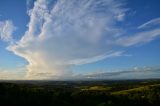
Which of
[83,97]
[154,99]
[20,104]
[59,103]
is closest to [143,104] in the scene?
[154,99]

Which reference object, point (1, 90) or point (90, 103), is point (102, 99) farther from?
point (1, 90)

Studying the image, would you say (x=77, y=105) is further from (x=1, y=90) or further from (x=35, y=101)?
(x=1, y=90)

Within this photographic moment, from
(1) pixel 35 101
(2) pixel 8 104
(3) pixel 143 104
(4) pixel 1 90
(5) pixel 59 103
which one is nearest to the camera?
(2) pixel 8 104

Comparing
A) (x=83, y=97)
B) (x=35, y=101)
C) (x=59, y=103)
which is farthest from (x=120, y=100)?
(x=35, y=101)

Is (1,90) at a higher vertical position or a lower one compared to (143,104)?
higher

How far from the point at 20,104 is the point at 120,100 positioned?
3329cm

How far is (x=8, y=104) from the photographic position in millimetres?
38594

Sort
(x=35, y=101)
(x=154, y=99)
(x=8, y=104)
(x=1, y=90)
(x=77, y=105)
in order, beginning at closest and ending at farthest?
(x=8, y=104), (x=35, y=101), (x=77, y=105), (x=1, y=90), (x=154, y=99)

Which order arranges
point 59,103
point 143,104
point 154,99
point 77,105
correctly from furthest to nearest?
1. point 154,99
2. point 143,104
3. point 77,105
4. point 59,103

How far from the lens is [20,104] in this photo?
40281mm

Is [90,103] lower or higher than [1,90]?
lower

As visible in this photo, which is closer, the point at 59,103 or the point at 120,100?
the point at 59,103

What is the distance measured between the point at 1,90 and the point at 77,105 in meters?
20.4

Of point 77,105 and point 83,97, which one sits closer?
point 77,105
